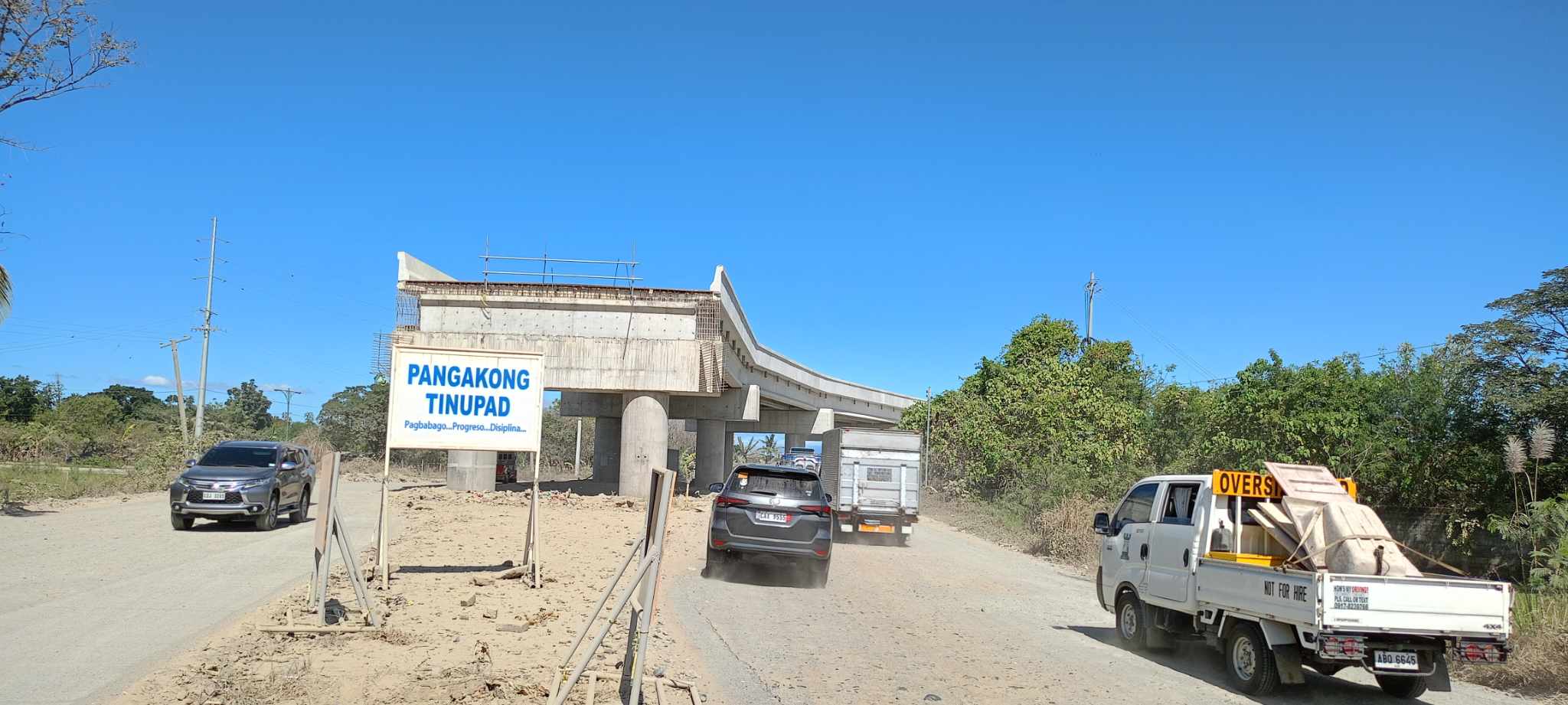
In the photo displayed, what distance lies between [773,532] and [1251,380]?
56.2 feet

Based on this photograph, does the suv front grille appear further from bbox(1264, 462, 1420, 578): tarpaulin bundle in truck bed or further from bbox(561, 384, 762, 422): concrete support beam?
bbox(561, 384, 762, 422): concrete support beam

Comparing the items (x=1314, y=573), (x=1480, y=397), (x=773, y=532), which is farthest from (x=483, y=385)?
(x=1480, y=397)

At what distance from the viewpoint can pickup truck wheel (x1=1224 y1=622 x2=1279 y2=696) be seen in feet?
27.5

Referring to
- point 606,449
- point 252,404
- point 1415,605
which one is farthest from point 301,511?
point 252,404

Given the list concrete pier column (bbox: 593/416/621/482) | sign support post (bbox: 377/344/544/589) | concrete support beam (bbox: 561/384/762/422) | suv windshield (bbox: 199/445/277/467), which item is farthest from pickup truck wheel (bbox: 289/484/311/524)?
concrete pier column (bbox: 593/416/621/482)

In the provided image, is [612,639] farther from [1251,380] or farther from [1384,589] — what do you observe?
[1251,380]

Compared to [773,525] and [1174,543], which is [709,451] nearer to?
[773,525]

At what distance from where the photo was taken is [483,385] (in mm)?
13250

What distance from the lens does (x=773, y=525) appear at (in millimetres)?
14250

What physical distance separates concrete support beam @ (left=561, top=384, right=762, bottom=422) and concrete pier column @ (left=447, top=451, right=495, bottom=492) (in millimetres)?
7887

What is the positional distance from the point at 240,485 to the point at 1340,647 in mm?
17876

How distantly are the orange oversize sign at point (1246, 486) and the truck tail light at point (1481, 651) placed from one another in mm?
1798

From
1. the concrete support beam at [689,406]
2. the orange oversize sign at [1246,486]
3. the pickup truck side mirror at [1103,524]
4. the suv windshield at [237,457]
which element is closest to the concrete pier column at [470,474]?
the concrete support beam at [689,406]

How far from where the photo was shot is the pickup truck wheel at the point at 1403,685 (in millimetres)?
8297
